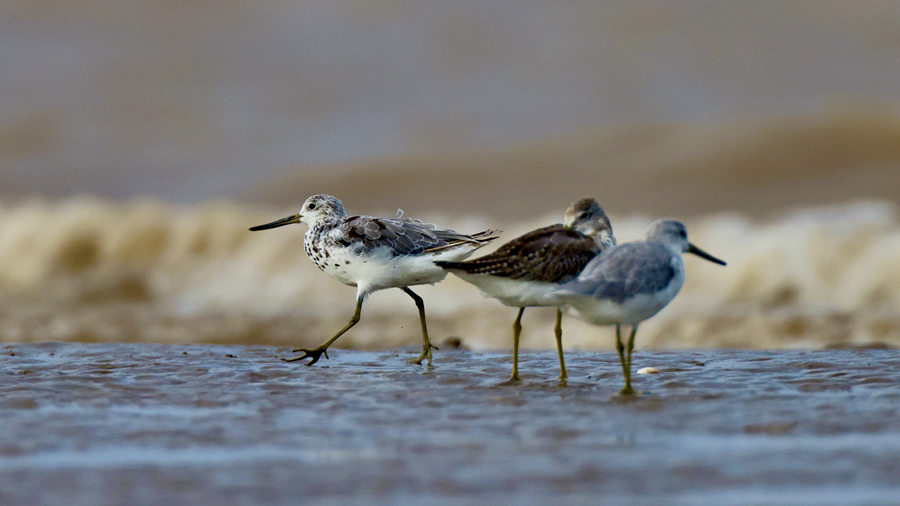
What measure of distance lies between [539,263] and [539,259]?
32 mm

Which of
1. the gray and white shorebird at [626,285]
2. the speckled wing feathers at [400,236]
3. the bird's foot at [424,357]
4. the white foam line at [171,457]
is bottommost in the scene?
the white foam line at [171,457]

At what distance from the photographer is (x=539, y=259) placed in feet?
22.9

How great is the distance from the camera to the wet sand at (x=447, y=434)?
4.00 m

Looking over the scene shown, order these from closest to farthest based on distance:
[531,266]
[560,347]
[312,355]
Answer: [531,266]
[560,347]
[312,355]

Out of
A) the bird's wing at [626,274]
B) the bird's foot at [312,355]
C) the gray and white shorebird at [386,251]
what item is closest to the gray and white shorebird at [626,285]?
the bird's wing at [626,274]

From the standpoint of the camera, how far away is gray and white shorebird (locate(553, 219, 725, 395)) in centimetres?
622

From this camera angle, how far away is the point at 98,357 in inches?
337

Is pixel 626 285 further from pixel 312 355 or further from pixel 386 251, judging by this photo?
pixel 312 355

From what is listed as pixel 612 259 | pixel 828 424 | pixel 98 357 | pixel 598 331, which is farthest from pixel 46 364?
pixel 598 331

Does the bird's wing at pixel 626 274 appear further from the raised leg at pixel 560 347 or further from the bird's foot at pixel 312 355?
the bird's foot at pixel 312 355

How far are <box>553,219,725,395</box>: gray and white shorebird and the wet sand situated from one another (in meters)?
0.55

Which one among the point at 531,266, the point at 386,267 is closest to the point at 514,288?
the point at 531,266

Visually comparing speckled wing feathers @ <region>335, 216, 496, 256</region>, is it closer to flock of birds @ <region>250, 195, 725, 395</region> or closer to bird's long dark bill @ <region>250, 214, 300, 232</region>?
flock of birds @ <region>250, 195, 725, 395</region>

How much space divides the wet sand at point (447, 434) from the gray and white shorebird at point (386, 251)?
97cm
